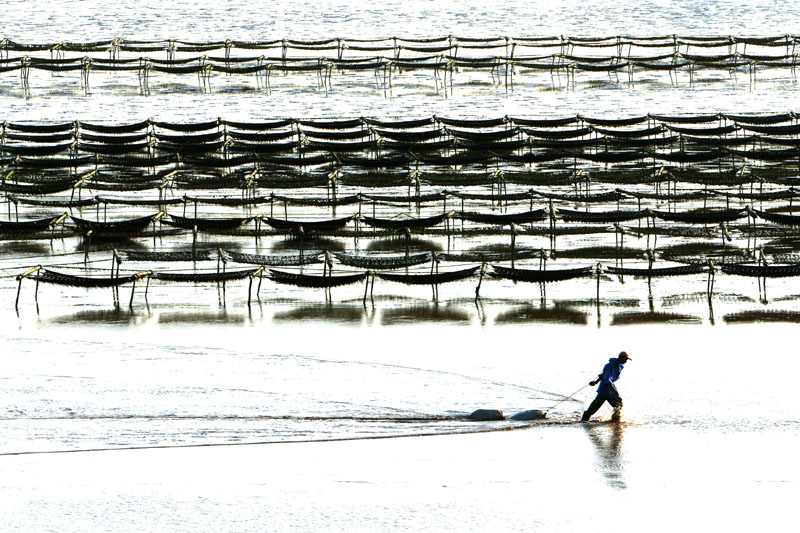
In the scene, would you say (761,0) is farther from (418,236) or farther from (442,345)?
(442,345)

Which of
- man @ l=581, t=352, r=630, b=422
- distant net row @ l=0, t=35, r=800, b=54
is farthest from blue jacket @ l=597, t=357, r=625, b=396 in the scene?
distant net row @ l=0, t=35, r=800, b=54

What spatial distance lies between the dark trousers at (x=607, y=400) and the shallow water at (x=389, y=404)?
0.20 metres

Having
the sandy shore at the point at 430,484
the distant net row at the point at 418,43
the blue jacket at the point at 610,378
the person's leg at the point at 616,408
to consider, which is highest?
the distant net row at the point at 418,43

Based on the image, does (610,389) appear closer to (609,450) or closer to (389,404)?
(609,450)

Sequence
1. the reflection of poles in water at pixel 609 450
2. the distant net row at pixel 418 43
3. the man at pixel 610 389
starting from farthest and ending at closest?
the distant net row at pixel 418 43, the man at pixel 610 389, the reflection of poles in water at pixel 609 450

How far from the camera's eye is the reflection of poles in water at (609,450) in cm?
1259

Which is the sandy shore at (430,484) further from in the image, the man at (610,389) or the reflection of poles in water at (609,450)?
the man at (610,389)

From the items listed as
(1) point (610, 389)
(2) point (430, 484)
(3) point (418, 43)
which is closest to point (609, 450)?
(1) point (610, 389)

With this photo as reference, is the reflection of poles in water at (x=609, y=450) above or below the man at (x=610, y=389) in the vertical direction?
below

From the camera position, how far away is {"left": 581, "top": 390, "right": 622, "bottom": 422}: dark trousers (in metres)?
14.8

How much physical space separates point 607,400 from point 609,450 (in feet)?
4.12

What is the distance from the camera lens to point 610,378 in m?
14.8

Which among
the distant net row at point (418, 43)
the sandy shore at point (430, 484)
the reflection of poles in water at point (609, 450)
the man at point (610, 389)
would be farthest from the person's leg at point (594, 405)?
the distant net row at point (418, 43)

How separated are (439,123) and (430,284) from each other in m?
11.0
